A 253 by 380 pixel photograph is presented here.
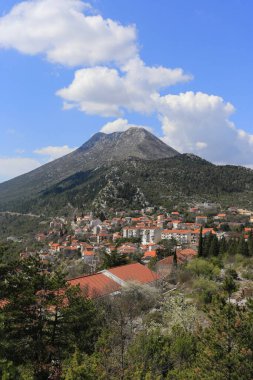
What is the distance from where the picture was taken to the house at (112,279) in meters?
32.1

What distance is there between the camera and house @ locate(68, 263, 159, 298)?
105 feet

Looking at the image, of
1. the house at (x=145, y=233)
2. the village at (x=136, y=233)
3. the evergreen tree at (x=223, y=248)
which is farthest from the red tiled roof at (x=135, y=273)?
the house at (x=145, y=233)

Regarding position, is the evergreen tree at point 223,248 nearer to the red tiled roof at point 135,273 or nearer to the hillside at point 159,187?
the red tiled roof at point 135,273

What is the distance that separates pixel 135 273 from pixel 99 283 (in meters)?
7.64

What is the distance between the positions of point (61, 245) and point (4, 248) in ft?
283

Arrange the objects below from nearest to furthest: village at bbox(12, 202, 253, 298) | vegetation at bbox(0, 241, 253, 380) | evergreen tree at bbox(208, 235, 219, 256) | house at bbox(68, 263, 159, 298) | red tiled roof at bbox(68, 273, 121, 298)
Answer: vegetation at bbox(0, 241, 253, 380)
house at bbox(68, 263, 159, 298)
red tiled roof at bbox(68, 273, 121, 298)
evergreen tree at bbox(208, 235, 219, 256)
village at bbox(12, 202, 253, 298)

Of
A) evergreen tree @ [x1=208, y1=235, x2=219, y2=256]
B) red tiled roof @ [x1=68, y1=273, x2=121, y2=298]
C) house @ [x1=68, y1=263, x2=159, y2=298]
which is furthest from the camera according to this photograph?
evergreen tree @ [x1=208, y1=235, x2=219, y2=256]

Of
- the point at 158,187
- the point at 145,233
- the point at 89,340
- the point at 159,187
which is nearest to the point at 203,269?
the point at 89,340

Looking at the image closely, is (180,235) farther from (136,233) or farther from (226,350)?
(226,350)

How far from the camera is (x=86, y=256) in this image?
260ft

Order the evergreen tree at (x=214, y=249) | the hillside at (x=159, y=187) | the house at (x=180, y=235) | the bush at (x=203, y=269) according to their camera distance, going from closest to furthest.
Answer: the bush at (x=203, y=269) < the evergreen tree at (x=214, y=249) < the house at (x=180, y=235) < the hillside at (x=159, y=187)

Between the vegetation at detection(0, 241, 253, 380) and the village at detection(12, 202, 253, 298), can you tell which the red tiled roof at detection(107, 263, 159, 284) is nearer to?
the village at detection(12, 202, 253, 298)

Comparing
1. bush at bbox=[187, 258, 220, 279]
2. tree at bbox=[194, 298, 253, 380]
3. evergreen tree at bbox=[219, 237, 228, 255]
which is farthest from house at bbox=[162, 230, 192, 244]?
tree at bbox=[194, 298, 253, 380]

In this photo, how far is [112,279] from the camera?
126 ft
